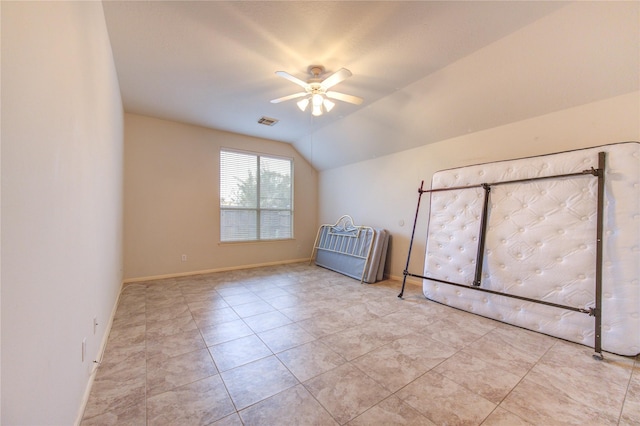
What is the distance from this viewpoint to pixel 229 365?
1.87 meters

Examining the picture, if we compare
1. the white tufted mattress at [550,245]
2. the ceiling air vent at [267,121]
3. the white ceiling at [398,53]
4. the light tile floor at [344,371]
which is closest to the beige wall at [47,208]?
the light tile floor at [344,371]

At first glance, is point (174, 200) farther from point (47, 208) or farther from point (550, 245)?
point (550, 245)

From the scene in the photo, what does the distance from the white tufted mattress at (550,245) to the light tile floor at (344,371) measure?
212 millimetres

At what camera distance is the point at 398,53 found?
7.88 feet

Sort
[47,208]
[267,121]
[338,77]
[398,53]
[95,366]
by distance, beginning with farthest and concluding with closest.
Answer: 1. [267,121]
2. [398,53]
3. [338,77]
4. [95,366]
5. [47,208]

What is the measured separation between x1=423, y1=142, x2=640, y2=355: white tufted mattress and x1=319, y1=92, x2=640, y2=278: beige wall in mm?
354

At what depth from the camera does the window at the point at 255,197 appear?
489 cm

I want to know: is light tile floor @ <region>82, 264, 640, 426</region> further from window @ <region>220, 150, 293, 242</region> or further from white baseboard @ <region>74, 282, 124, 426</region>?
window @ <region>220, 150, 293, 242</region>

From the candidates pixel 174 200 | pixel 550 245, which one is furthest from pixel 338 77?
pixel 174 200

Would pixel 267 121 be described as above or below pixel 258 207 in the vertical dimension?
above

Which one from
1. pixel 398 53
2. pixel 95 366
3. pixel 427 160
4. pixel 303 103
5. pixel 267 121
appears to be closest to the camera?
pixel 95 366

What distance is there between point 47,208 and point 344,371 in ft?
6.37

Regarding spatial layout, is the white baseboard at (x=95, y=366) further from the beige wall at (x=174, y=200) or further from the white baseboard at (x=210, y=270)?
the beige wall at (x=174, y=200)

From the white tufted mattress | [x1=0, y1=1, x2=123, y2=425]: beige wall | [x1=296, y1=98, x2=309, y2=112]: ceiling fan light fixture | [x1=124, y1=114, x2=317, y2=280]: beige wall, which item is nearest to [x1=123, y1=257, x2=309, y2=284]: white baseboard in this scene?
[x1=124, y1=114, x2=317, y2=280]: beige wall
